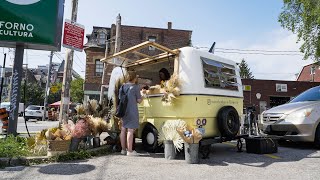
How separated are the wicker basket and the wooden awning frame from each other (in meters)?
2.46

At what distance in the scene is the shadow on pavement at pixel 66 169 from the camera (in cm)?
511

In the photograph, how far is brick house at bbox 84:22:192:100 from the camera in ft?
115

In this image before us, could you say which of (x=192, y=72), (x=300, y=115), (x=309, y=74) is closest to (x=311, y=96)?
(x=300, y=115)

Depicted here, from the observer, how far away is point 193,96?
647cm

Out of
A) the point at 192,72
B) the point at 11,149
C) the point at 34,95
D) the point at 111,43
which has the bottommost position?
the point at 11,149

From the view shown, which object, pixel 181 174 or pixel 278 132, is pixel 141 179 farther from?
pixel 278 132

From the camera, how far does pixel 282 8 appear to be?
2244 centimetres

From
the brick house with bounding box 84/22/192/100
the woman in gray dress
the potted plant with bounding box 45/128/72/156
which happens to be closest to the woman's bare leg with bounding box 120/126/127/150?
the woman in gray dress

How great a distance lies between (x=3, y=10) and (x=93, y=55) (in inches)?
1130

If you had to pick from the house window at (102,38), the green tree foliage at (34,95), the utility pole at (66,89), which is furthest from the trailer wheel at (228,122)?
the green tree foliage at (34,95)

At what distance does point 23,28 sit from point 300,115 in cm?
735

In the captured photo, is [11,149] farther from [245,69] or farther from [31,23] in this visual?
[245,69]

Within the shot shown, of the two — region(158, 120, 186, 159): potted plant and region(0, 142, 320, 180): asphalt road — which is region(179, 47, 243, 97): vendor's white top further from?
region(0, 142, 320, 180): asphalt road

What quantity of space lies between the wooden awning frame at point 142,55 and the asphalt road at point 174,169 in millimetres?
2308
